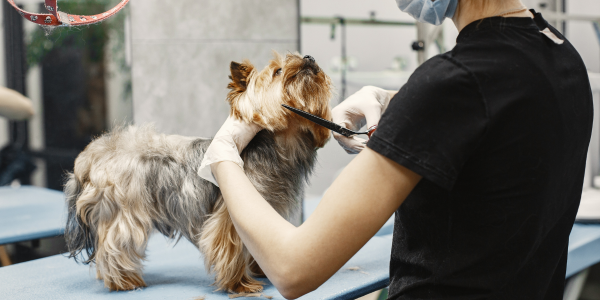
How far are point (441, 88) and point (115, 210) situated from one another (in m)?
1.00

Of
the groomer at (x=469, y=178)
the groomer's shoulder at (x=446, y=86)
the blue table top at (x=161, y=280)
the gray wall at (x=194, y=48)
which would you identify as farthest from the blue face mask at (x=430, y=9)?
the gray wall at (x=194, y=48)

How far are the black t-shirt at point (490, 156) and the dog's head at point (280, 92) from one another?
512 mm

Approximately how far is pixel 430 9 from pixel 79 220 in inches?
43.5

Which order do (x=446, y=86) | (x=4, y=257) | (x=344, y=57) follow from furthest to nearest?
(x=344, y=57)
(x=4, y=257)
(x=446, y=86)

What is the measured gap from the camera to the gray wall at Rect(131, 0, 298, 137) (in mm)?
2139

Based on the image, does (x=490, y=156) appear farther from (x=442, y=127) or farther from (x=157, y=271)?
(x=157, y=271)

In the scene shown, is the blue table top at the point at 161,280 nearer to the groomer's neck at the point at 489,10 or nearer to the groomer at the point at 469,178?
the groomer at the point at 469,178

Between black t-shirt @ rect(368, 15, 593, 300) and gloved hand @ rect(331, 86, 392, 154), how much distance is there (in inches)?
18.7

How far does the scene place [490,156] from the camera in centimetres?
65

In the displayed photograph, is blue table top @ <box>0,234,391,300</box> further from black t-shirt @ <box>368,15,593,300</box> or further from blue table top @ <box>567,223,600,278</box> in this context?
blue table top @ <box>567,223,600,278</box>

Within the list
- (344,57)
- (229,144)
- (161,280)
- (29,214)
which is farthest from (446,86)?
(344,57)

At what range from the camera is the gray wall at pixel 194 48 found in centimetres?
214

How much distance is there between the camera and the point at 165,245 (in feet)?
5.82

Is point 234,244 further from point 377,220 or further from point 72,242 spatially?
point 377,220
